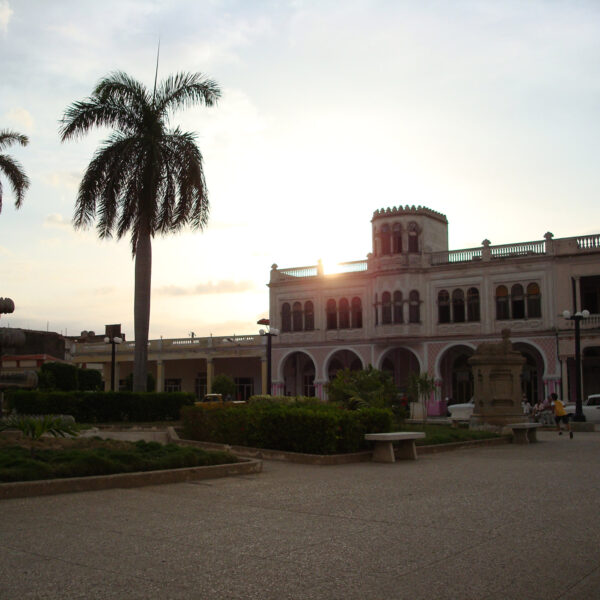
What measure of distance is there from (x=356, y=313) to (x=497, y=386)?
25508 mm

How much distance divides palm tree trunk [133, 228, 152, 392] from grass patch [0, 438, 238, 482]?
43.9 feet

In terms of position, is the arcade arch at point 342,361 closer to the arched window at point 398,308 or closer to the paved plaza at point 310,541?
the arched window at point 398,308

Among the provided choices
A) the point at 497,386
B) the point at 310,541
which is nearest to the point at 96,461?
the point at 310,541

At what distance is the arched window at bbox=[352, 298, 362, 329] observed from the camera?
1879 inches

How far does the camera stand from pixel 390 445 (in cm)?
1388

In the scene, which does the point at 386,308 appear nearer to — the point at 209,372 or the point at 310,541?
the point at 209,372

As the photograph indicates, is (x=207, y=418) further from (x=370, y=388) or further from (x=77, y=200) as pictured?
(x=77, y=200)

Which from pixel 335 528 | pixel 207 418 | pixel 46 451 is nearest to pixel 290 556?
pixel 335 528

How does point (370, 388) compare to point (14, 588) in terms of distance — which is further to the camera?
point (370, 388)

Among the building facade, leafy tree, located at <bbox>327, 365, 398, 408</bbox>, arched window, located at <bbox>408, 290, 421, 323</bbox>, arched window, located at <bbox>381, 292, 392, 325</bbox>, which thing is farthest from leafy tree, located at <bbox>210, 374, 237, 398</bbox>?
leafy tree, located at <bbox>327, 365, 398, 408</bbox>

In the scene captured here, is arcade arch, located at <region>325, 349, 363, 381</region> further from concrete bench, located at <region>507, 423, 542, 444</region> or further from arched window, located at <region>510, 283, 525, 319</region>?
concrete bench, located at <region>507, 423, 542, 444</region>

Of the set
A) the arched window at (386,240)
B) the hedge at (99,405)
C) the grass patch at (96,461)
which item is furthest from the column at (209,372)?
the grass patch at (96,461)

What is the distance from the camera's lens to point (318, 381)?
48.2 meters

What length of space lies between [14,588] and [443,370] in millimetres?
42020
